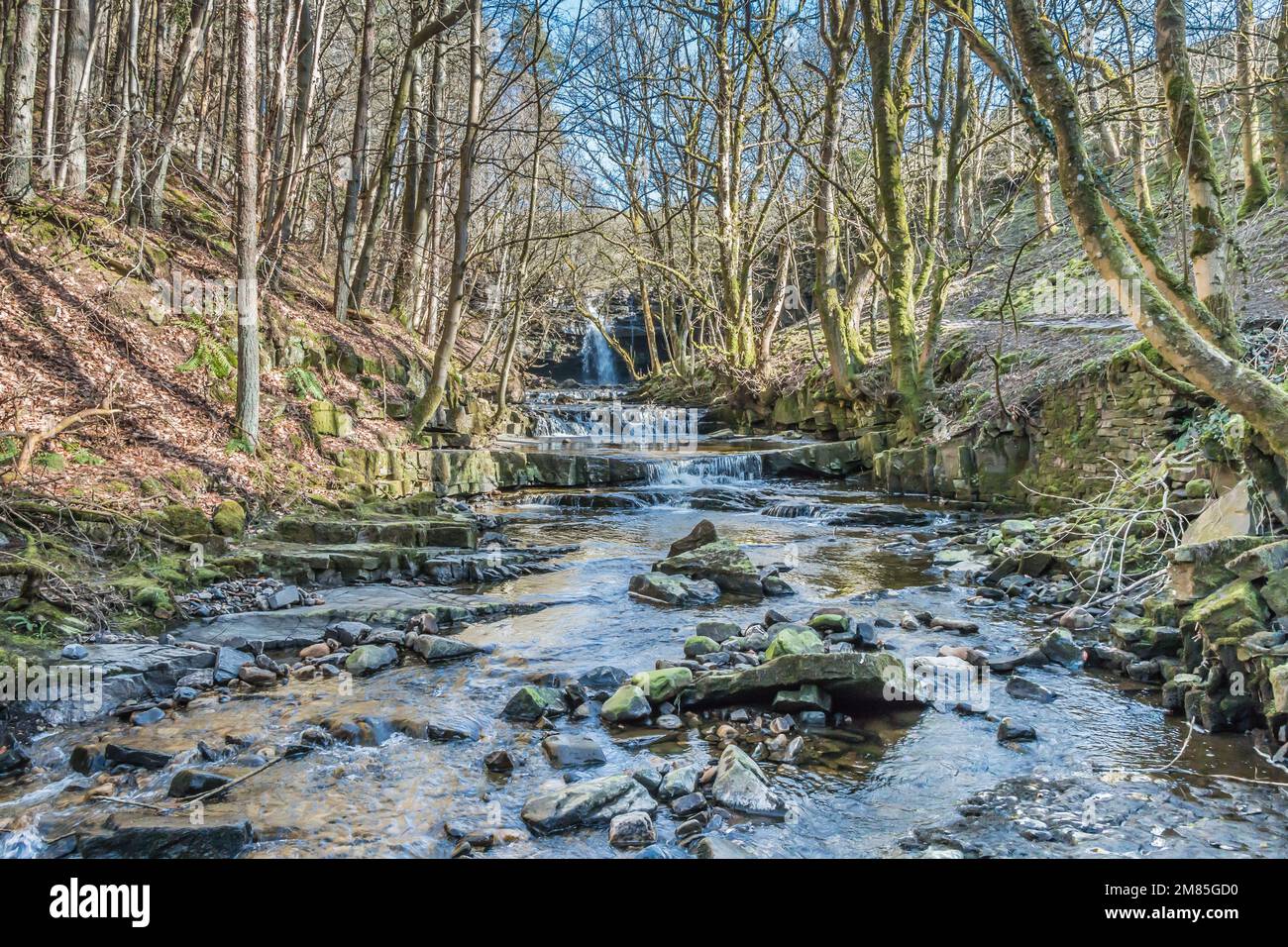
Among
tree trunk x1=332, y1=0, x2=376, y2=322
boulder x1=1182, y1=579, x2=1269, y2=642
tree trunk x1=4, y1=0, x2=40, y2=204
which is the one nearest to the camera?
boulder x1=1182, y1=579, x2=1269, y2=642

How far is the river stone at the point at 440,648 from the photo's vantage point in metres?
5.07

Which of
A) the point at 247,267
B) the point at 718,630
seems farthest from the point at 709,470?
the point at 718,630

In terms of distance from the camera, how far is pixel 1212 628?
384 centimetres

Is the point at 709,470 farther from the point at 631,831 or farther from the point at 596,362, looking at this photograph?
the point at 596,362

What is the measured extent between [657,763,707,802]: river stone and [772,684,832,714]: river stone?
0.92 metres

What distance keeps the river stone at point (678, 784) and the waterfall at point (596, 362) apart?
34046mm

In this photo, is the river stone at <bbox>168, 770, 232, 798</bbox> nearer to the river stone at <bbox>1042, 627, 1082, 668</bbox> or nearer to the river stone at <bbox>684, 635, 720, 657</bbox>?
the river stone at <bbox>684, 635, 720, 657</bbox>

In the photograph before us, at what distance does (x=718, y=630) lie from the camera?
5.39 m

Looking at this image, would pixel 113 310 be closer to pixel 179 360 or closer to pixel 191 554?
pixel 179 360

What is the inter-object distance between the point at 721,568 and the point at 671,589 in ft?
2.26

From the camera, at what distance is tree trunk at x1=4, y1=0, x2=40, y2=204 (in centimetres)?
827

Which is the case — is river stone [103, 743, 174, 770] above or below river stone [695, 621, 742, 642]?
below

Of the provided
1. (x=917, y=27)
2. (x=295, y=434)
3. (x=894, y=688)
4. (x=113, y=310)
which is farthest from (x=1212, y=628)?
(x=917, y=27)

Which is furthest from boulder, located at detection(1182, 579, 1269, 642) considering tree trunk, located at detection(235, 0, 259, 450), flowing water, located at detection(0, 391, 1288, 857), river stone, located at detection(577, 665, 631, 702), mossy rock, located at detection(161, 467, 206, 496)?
tree trunk, located at detection(235, 0, 259, 450)
